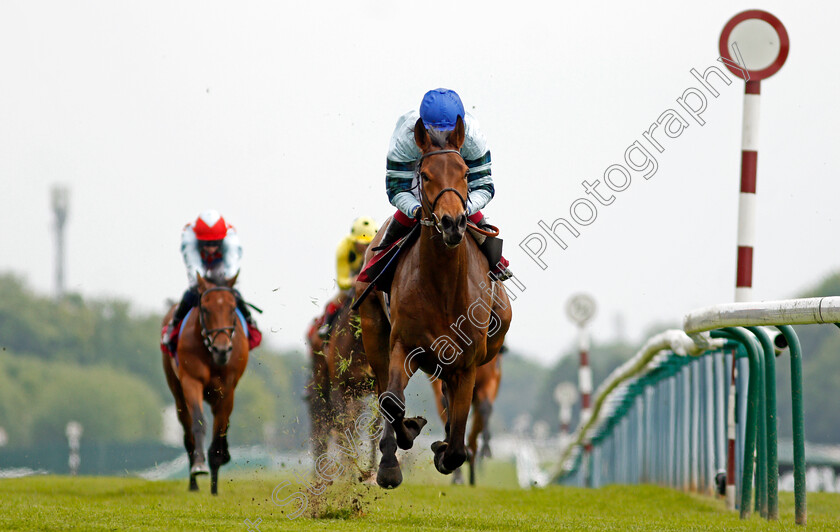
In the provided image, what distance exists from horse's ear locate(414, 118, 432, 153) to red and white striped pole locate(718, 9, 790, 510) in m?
3.27

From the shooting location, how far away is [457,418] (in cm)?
670

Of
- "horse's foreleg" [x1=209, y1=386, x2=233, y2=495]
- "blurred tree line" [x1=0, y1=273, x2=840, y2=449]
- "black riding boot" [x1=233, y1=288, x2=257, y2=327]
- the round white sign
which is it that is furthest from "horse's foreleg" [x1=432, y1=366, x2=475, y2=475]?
"blurred tree line" [x1=0, y1=273, x2=840, y2=449]

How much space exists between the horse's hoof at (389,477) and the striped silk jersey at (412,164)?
148 centimetres

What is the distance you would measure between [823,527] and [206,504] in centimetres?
421

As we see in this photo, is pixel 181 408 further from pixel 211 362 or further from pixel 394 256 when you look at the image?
pixel 394 256

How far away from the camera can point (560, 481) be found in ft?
76.0

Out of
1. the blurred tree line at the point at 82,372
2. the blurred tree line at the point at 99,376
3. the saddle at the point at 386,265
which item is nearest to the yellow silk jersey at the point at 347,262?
the saddle at the point at 386,265

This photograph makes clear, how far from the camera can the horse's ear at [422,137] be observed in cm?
634

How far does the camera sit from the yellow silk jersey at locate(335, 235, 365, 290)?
35.3 feet

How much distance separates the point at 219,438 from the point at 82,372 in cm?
5307

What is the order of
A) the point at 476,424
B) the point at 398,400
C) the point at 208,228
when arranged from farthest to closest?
the point at 476,424 < the point at 208,228 < the point at 398,400

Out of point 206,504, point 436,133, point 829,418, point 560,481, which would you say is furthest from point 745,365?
point 829,418

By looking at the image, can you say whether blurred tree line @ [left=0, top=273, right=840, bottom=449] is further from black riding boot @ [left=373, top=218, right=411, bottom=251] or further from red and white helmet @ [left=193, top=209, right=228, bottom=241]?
black riding boot @ [left=373, top=218, right=411, bottom=251]

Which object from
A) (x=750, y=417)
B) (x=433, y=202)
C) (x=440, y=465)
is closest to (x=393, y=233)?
(x=433, y=202)
